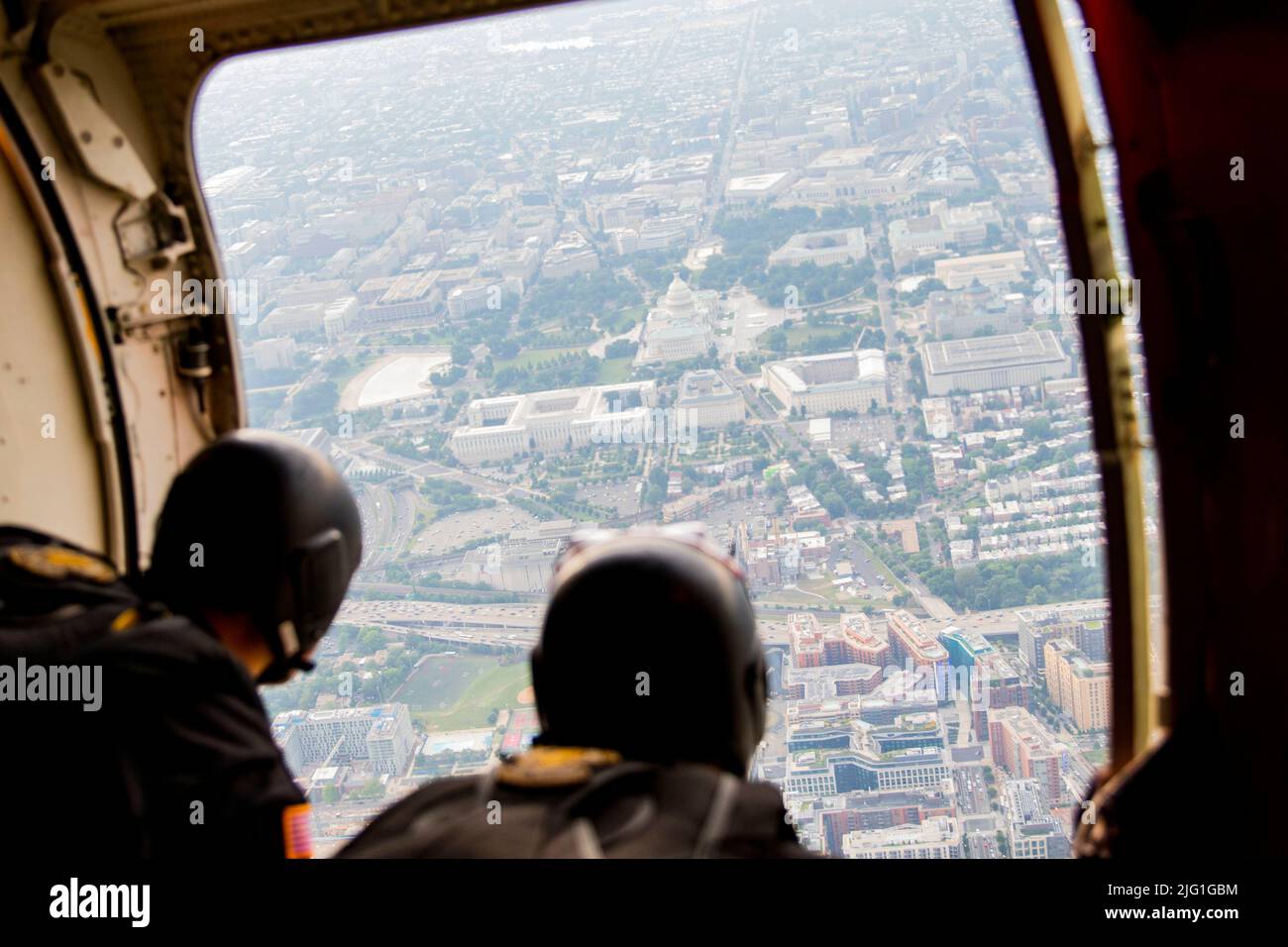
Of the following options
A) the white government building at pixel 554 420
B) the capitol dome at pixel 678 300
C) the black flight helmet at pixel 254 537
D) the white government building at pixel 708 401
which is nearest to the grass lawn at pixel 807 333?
the white government building at pixel 708 401

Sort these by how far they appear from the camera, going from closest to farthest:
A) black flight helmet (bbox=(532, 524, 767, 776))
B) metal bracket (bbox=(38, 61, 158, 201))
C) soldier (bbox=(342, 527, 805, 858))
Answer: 1. soldier (bbox=(342, 527, 805, 858))
2. black flight helmet (bbox=(532, 524, 767, 776))
3. metal bracket (bbox=(38, 61, 158, 201))

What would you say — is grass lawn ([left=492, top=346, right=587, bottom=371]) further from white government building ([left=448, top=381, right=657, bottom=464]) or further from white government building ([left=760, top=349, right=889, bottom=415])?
white government building ([left=760, top=349, right=889, bottom=415])

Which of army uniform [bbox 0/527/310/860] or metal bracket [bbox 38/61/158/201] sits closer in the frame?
army uniform [bbox 0/527/310/860]

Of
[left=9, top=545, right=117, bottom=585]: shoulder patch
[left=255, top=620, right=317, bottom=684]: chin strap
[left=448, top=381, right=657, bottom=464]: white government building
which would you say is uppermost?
[left=448, top=381, right=657, bottom=464]: white government building

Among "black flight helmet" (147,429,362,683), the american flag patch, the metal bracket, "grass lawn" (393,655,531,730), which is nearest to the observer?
the american flag patch

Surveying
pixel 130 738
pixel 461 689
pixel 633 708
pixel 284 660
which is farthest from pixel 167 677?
pixel 461 689

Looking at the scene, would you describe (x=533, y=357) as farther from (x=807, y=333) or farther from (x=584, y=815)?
(x=584, y=815)

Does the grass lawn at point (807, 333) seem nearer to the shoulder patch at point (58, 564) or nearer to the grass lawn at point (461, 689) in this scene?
the grass lawn at point (461, 689)

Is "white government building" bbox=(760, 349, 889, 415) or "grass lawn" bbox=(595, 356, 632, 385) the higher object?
"grass lawn" bbox=(595, 356, 632, 385)

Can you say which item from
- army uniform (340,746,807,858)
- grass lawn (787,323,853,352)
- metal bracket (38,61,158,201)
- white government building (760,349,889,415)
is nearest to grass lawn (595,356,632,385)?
white government building (760,349,889,415)
